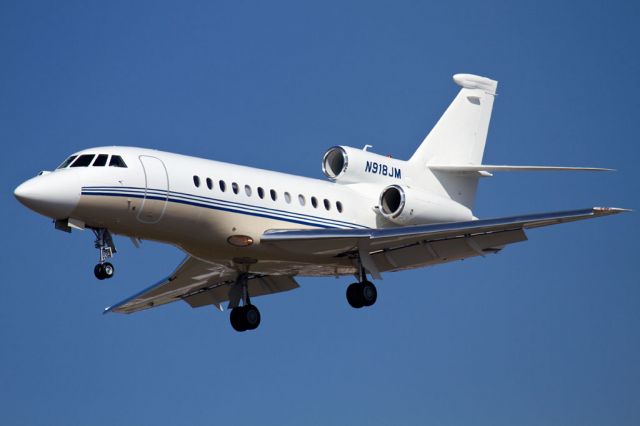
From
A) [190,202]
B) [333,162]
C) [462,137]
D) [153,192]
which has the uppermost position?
[462,137]

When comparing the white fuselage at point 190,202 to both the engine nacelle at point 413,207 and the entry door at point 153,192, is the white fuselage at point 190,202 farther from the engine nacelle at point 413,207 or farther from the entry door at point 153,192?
the engine nacelle at point 413,207

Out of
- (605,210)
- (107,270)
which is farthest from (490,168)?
(107,270)

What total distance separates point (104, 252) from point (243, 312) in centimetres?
502

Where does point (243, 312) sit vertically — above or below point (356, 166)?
below

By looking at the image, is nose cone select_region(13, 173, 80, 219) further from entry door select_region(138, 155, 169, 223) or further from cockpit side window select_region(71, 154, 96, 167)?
entry door select_region(138, 155, 169, 223)

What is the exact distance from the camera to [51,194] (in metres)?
24.4

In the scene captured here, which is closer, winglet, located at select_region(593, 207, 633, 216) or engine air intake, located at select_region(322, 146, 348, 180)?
winglet, located at select_region(593, 207, 633, 216)

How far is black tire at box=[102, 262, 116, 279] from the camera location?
24.7 meters

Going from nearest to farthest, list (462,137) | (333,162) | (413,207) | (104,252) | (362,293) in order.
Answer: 1. (104,252)
2. (362,293)
3. (413,207)
4. (333,162)
5. (462,137)

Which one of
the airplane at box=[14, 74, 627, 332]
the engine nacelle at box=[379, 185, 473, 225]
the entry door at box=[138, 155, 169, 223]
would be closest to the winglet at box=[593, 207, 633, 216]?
the airplane at box=[14, 74, 627, 332]

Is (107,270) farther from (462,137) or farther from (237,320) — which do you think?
(462,137)

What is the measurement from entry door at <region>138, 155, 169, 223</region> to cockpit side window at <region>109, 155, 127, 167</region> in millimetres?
391

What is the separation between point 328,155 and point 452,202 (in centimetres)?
299

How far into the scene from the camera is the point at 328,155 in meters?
29.8
